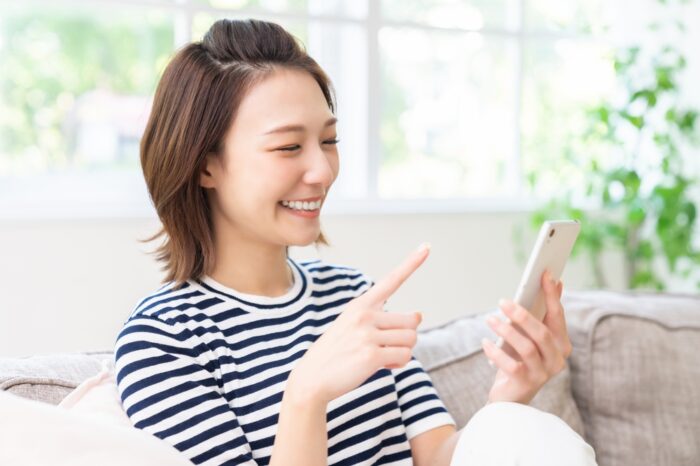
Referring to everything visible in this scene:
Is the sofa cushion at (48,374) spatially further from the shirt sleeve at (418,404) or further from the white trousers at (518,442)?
the white trousers at (518,442)

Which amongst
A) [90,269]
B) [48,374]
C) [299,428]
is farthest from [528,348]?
[90,269]

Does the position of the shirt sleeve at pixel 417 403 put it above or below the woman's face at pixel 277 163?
below

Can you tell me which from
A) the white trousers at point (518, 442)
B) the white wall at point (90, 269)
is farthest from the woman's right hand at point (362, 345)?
the white wall at point (90, 269)

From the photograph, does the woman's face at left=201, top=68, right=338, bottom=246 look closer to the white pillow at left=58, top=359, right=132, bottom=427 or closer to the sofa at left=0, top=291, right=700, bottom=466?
the white pillow at left=58, top=359, right=132, bottom=427

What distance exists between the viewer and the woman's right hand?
41.2 inches

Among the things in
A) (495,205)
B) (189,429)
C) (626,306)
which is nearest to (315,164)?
(189,429)

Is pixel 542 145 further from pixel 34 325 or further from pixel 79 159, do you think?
pixel 34 325

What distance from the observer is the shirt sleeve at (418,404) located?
4.67 feet

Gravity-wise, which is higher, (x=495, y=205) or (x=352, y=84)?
(x=352, y=84)

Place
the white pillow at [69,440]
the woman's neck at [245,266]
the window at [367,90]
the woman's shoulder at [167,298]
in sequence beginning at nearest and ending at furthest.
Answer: the white pillow at [69,440]
the woman's shoulder at [167,298]
the woman's neck at [245,266]
the window at [367,90]

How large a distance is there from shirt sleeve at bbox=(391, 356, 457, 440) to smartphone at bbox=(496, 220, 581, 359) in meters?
0.19

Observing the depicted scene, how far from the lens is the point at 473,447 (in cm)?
107

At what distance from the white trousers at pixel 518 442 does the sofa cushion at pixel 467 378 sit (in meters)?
0.46

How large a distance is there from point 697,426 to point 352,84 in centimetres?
251
